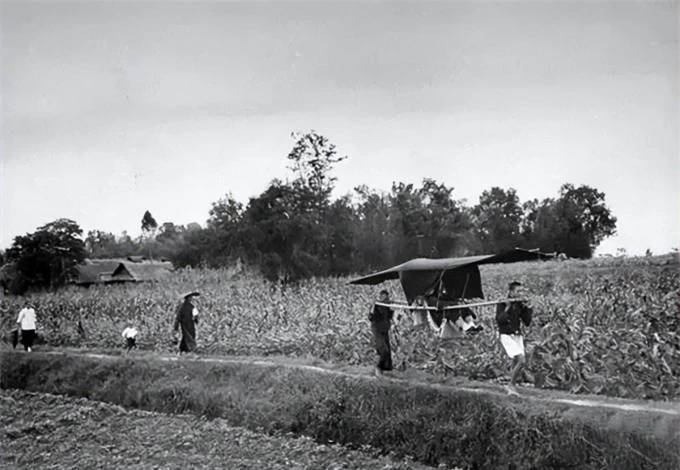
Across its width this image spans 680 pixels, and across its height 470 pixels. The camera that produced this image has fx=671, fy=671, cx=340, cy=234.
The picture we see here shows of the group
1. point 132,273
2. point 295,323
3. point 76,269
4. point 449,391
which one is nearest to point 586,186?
point 449,391

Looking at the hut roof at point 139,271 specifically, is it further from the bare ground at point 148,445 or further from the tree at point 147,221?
the bare ground at point 148,445

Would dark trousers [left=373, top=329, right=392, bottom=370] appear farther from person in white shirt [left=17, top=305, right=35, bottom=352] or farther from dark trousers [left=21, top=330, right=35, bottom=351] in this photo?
dark trousers [left=21, top=330, right=35, bottom=351]

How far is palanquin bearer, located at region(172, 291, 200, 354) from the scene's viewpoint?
15.2 metres

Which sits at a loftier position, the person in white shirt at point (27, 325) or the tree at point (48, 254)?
the tree at point (48, 254)

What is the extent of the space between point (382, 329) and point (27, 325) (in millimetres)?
10543

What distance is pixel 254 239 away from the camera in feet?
59.8

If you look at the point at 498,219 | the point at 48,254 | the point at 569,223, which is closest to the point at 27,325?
the point at 48,254

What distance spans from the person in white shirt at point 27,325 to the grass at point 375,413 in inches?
65.4

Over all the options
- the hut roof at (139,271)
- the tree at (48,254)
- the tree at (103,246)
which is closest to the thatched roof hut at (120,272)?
the hut roof at (139,271)

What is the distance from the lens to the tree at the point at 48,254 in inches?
727

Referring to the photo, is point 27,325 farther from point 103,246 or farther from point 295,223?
point 103,246

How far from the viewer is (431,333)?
11.6 m

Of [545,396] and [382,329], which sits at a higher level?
[382,329]

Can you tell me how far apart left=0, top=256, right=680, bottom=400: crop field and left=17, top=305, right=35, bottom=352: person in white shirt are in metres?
1.92
